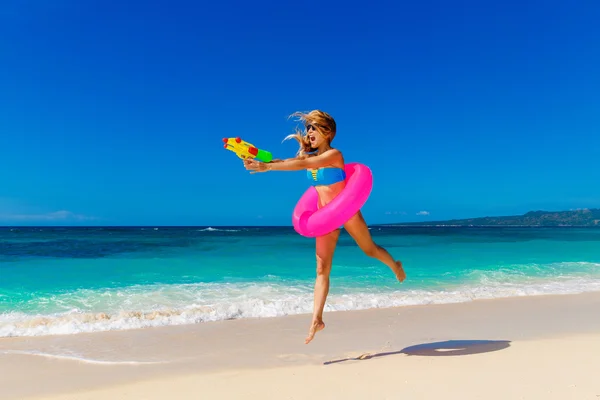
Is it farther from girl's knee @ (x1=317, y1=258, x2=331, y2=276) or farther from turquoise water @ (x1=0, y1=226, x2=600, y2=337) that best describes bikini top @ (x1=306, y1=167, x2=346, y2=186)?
turquoise water @ (x1=0, y1=226, x2=600, y2=337)

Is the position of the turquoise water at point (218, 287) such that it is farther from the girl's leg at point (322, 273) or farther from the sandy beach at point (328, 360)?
the girl's leg at point (322, 273)

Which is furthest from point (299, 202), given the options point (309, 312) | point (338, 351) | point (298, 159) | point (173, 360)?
point (309, 312)

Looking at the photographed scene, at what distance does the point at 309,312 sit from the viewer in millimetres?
7164

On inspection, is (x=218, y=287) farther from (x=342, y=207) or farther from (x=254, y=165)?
(x=254, y=165)

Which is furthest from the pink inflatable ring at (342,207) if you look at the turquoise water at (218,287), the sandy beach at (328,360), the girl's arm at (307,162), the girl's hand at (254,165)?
the turquoise water at (218,287)

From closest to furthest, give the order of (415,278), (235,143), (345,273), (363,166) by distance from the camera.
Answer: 1. (235,143)
2. (363,166)
3. (415,278)
4. (345,273)

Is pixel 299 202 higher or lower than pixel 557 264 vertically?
higher

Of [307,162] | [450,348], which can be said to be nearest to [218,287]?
[450,348]

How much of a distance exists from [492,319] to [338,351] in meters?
2.86

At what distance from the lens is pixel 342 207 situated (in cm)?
364

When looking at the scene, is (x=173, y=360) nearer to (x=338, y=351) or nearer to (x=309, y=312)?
(x=338, y=351)

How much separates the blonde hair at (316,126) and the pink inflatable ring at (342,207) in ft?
1.18

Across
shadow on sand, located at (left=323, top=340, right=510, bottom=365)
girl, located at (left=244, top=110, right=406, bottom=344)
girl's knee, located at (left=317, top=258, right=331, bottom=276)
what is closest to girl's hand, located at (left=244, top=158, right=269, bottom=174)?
girl, located at (left=244, top=110, right=406, bottom=344)

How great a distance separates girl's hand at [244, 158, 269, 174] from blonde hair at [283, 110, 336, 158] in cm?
56
